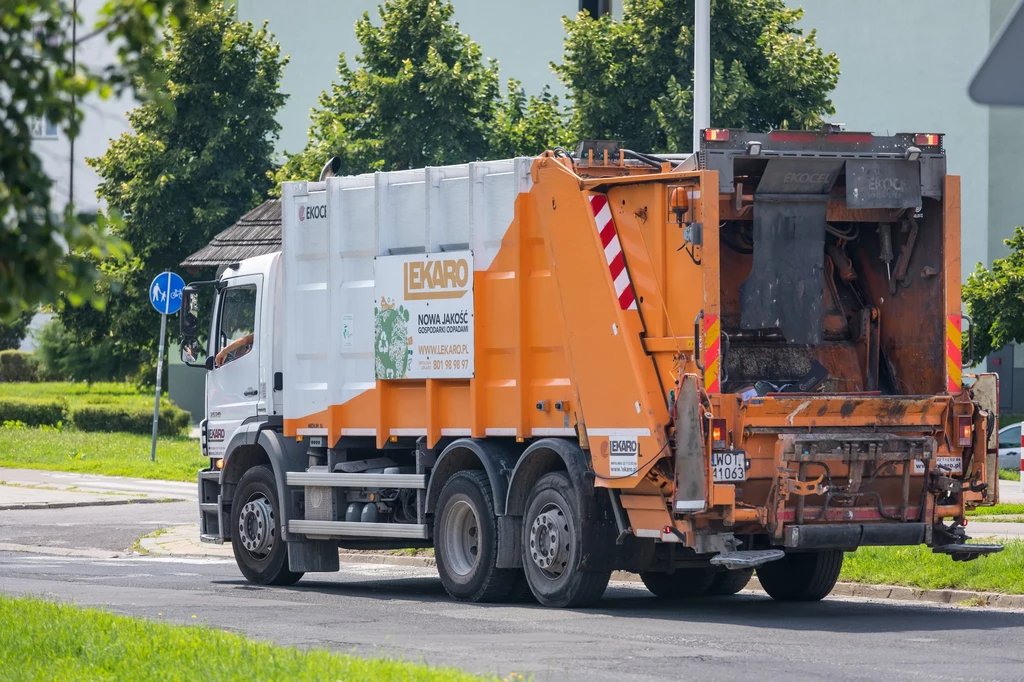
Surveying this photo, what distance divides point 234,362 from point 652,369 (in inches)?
217

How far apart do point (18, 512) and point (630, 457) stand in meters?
14.5

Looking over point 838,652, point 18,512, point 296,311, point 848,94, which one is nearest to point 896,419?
point 838,652

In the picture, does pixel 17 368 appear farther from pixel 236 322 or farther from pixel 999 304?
pixel 236 322

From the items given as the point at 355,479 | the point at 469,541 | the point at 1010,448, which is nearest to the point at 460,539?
the point at 469,541

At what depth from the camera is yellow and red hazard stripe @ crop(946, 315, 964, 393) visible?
1271 centimetres

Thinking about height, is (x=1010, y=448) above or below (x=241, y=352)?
below

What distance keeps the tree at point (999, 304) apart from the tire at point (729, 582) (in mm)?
20918

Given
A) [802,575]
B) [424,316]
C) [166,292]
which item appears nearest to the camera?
[802,575]

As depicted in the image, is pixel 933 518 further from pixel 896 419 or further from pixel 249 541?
pixel 249 541

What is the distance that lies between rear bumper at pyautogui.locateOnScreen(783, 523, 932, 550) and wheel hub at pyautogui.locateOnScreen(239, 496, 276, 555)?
5.40 metres

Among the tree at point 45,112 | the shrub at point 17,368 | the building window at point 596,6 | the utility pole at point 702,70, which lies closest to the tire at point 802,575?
the utility pole at point 702,70

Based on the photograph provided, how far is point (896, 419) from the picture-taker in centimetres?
1233

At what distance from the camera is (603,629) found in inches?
454

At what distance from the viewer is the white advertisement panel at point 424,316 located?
538 inches
